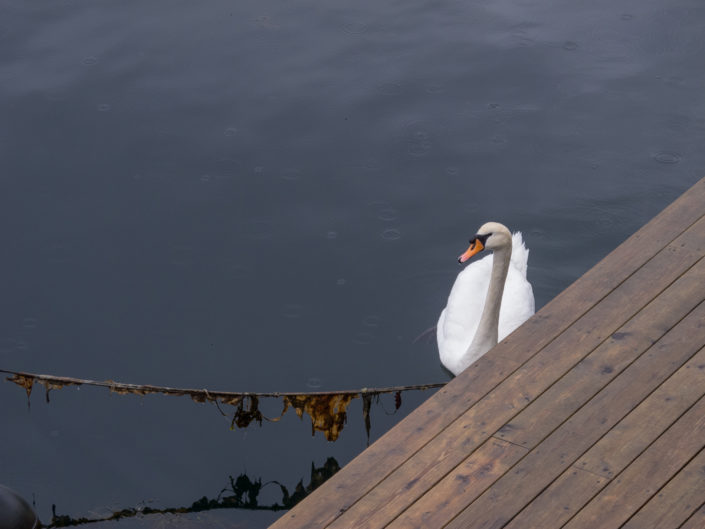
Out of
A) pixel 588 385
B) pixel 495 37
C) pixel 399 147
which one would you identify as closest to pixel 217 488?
pixel 588 385

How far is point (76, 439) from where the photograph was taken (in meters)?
8.28

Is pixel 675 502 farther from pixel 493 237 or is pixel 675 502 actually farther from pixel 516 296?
pixel 516 296

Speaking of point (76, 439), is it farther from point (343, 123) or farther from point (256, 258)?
point (343, 123)

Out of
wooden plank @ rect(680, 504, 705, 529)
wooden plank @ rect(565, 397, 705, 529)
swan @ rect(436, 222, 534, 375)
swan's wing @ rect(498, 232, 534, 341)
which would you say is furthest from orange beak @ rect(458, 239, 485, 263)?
wooden plank @ rect(680, 504, 705, 529)

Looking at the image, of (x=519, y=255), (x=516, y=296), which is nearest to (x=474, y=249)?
(x=516, y=296)

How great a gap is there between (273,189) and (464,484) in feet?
21.4

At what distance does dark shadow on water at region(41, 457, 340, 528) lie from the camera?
299 inches

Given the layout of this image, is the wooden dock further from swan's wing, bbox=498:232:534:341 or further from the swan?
swan's wing, bbox=498:232:534:341

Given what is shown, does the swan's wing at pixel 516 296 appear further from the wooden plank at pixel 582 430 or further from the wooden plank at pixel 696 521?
the wooden plank at pixel 696 521

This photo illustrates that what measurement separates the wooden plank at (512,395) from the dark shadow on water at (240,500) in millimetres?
2728

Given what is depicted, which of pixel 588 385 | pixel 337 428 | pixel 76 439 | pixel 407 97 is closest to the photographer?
pixel 588 385

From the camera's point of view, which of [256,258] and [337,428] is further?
[256,258]

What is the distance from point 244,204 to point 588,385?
596 cm

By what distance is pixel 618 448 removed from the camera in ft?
16.1
